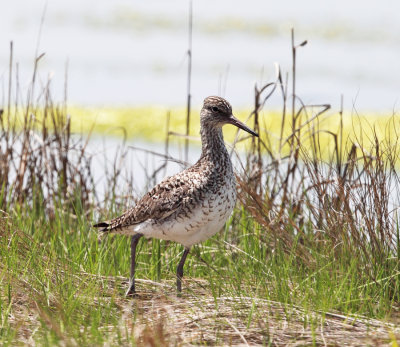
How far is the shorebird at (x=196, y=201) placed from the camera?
5.13 meters

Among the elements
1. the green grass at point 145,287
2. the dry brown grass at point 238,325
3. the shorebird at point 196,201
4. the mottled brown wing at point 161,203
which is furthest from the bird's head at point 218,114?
the dry brown grass at point 238,325

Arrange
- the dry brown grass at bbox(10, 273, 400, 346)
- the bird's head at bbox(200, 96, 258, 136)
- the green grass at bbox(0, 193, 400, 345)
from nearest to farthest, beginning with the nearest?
the dry brown grass at bbox(10, 273, 400, 346)
the green grass at bbox(0, 193, 400, 345)
the bird's head at bbox(200, 96, 258, 136)

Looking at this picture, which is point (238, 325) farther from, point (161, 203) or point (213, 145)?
point (213, 145)

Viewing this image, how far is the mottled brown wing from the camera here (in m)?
5.24

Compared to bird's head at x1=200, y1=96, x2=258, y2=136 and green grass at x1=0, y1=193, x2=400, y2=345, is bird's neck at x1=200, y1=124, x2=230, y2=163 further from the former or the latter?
green grass at x1=0, y1=193, x2=400, y2=345

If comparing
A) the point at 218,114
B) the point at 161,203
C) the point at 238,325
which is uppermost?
the point at 218,114

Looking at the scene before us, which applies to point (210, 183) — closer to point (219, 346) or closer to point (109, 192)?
point (219, 346)

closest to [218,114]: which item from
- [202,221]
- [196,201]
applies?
[196,201]

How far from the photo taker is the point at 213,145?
549 centimetres

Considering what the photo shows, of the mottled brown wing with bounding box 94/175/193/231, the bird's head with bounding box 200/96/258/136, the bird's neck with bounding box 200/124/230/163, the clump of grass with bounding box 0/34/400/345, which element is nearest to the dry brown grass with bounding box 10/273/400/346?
the clump of grass with bounding box 0/34/400/345

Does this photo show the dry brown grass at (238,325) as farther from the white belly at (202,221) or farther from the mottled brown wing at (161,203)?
the mottled brown wing at (161,203)

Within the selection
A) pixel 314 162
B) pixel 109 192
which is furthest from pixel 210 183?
pixel 109 192

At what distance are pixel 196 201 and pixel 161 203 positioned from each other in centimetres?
32

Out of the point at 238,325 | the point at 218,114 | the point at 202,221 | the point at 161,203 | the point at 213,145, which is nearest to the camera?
the point at 238,325
